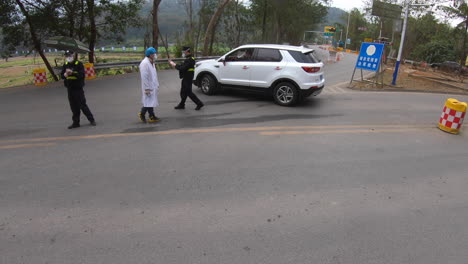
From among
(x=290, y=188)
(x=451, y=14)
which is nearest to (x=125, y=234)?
(x=290, y=188)

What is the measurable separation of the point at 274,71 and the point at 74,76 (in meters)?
5.39

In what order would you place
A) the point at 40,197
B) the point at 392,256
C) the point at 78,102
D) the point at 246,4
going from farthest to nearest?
the point at 246,4 < the point at 78,102 < the point at 40,197 < the point at 392,256

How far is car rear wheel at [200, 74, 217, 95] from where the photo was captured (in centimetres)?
1041

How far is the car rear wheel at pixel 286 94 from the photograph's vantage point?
8930 millimetres

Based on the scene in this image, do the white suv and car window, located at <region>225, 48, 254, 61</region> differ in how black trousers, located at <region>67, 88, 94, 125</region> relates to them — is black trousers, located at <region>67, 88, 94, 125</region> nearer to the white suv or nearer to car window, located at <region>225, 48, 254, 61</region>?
the white suv

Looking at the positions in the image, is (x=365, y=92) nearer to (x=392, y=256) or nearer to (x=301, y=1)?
(x=392, y=256)

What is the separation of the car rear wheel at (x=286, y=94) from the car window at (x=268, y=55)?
2.69 feet

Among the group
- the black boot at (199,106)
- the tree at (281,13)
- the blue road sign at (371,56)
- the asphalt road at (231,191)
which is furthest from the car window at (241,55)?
the tree at (281,13)

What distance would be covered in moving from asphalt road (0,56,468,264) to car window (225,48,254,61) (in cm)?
260

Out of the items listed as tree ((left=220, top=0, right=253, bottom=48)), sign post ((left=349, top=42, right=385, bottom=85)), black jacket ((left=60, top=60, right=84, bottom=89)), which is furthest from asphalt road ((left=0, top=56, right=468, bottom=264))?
tree ((left=220, top=0, right=253, bottom=48))

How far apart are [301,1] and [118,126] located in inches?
1542

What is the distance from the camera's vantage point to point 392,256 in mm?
2994

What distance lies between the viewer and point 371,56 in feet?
41.8

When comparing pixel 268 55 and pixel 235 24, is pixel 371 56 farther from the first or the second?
pixel 235 24
